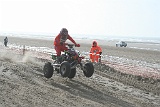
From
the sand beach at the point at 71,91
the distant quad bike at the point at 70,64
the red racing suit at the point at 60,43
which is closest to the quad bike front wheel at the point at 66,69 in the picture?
the distant quad bike at the point at 70,64

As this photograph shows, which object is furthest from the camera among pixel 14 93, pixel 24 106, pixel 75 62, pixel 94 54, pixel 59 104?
pixel 94 54

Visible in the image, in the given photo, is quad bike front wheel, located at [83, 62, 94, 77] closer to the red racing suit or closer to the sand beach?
the sand beach

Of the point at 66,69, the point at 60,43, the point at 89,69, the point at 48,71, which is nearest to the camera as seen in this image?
the point at 66,69

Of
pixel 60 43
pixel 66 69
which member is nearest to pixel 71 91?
pixel 66 69

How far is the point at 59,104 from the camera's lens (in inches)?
263

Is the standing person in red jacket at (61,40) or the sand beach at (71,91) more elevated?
the standing person in red jacket at (61,40)

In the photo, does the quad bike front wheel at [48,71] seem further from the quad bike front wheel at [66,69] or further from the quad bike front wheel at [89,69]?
the quad bike front wheel at [89,69]

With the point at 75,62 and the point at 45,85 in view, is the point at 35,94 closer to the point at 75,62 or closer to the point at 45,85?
the point at 45,85

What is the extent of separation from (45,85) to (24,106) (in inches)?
102

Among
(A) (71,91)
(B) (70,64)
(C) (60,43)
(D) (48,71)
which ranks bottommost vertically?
(A) (71,91)

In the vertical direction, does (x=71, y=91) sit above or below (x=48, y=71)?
below

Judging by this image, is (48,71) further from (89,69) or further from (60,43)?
(89,69)

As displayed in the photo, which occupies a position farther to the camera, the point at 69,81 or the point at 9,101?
the point at 69,81

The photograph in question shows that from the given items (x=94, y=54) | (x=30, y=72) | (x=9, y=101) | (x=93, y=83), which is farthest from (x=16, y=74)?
(x=94, y=54)
